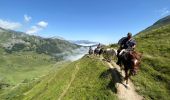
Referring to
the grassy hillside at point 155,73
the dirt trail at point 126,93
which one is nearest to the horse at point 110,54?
the grassy hillside at point 155,73

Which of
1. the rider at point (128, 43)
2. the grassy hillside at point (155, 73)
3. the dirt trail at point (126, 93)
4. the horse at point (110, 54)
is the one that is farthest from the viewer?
the horse at point (110, 54)

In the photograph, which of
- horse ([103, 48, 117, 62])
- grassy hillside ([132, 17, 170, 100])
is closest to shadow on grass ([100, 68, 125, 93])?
grassy hillside ([132, 17, 170, 100])

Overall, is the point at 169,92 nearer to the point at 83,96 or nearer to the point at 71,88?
the point at 83,96

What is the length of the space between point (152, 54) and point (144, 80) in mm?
14457

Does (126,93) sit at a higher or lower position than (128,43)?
lower

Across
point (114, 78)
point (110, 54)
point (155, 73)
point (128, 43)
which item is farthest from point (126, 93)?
point (110, 54)

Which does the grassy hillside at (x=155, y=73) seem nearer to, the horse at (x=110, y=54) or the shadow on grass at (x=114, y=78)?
the shadow on grass at (x=114, y=78)

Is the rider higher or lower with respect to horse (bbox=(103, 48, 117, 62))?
higher

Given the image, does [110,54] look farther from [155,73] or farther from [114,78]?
[114,78]

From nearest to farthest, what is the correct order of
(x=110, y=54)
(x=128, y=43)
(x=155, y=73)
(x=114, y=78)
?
(x=128, y=43), (x=114, y=78), (x=155, y=73), (x=110, y=54)

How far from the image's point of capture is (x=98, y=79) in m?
46.3

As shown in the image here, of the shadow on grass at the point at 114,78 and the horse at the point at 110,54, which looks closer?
the shadow on grass at the point at 114,78

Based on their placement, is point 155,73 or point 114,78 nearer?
point 114,78

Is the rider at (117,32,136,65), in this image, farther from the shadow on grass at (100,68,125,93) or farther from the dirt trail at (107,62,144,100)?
the dirt trail at (107,62,144,100)
